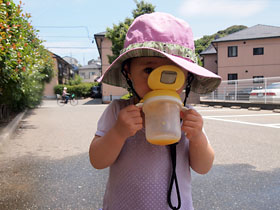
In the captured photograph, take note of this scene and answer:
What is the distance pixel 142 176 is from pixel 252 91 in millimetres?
14003

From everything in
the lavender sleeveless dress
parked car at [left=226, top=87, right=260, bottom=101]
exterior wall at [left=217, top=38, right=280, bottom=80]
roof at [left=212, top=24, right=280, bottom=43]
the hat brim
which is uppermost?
roof at [left=212, top=24, right=280, bottom=43]

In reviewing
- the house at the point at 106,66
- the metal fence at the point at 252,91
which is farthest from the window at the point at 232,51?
the house at the point at 106,66

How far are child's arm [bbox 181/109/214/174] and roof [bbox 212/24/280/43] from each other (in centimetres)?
2601

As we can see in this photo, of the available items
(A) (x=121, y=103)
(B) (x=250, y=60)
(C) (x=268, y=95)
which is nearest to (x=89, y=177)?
(A) (x=121, y=103)

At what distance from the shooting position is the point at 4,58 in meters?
4.72

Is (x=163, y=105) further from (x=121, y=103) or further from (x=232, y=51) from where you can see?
(x=232, y=51)

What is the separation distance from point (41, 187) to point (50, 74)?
1848 cm

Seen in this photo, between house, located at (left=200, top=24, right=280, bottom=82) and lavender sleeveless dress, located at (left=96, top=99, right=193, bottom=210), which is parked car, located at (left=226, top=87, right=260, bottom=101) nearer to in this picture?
house, located at (left=200, top=24, right=280, bottom=82)

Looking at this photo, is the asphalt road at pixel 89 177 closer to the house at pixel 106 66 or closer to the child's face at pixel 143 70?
the child's face at pixel 143 70

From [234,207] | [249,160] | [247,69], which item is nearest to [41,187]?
[234,207]

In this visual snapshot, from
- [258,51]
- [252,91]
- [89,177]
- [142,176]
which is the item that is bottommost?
[89,177]

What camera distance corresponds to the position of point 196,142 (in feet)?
3.94

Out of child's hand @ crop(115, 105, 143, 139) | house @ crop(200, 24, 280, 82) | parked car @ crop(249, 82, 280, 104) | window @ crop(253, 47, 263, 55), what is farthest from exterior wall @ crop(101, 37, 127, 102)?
child's hand @ crop(115, 105, 143, 139)

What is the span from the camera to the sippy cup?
1008mm
